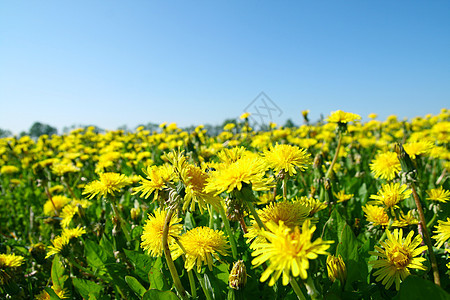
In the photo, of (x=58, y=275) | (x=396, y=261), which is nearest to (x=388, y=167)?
(x=396, y=261)

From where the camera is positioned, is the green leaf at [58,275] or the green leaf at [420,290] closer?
the green leaf at [420,290]

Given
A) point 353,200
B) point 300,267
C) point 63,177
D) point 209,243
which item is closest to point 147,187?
point 209,243

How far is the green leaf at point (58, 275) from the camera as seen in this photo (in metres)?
1.78

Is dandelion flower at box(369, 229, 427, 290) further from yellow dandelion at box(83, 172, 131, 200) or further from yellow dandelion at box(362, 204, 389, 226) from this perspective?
yellow dandelion at box(83, 172, 131, 200)

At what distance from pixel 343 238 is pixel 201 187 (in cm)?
87

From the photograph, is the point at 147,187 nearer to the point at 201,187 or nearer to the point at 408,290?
the point at 201,187

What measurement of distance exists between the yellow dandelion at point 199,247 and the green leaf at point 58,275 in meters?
1.08

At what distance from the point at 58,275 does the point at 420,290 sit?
1.98m

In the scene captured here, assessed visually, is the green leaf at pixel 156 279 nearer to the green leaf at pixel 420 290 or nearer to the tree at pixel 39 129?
the green leaf at pixel 420 290

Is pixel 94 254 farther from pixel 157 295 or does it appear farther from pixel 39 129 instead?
pixel 39 129

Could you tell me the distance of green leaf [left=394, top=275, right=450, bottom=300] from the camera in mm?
918

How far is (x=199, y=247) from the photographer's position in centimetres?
117

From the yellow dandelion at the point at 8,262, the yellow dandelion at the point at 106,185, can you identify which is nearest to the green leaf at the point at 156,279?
the yellow dandelion at the point at 106,185

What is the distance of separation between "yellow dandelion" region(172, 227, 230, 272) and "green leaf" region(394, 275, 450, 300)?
2.20 feet
